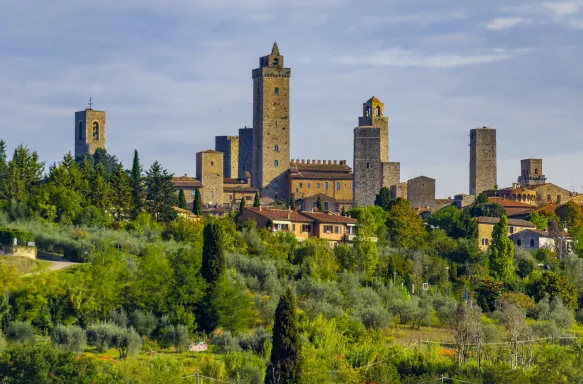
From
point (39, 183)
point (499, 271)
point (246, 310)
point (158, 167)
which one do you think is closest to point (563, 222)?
point (499, 271)

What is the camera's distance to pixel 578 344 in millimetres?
51219

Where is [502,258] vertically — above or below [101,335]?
above

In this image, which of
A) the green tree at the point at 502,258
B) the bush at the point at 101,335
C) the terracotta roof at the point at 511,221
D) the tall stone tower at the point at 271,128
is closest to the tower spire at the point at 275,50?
the tall stone tower at the point at 271,128

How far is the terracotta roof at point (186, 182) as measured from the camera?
333ft

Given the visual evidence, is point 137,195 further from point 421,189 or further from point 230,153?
point 230,153

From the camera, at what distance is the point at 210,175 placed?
105500mm

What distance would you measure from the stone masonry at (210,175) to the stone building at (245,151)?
55.9ft

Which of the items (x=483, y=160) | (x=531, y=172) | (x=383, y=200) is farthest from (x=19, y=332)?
(x=531, y=172)

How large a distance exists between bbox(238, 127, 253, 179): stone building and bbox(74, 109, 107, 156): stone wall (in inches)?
535

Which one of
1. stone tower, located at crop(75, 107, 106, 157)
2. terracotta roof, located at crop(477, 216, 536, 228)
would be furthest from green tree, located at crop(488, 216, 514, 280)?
stone tower, located at crop(75, 107, 106, 157)

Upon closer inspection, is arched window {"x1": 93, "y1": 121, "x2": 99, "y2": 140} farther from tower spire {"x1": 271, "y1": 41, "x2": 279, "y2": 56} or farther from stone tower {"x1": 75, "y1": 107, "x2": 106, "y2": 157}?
tower spire {"x1": 271, "y1": 41, "x2": 279, "y2": 56}

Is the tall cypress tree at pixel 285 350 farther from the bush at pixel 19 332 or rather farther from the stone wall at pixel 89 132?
the stone wall at pixel 89 132

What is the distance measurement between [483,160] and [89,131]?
→ 30.0 meters

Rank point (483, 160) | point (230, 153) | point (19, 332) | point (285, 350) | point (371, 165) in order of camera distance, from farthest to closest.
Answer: point (230, 153) → point (483, 160) → point (371, 165) → point (19, 332) → point (285, 350)
